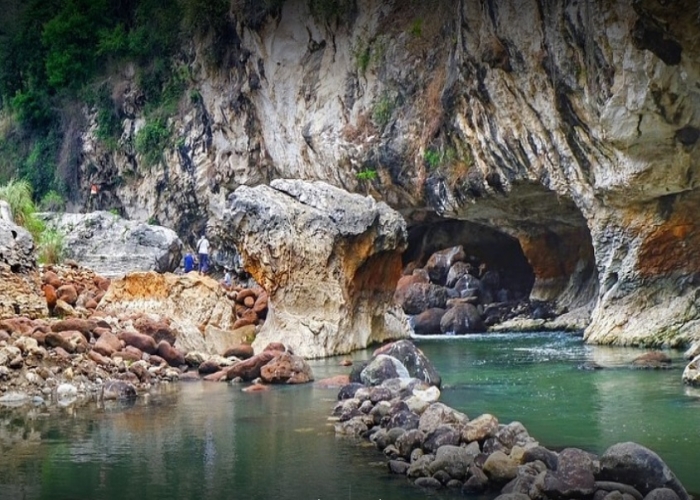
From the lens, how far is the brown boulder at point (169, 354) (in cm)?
1736

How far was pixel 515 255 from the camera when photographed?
3450 cm

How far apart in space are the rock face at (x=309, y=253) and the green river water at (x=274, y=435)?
3416 millimetres

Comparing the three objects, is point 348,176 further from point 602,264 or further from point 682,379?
point 682,379

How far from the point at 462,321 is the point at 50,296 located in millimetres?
11684

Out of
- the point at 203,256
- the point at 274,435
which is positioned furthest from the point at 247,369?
the point at 203,256

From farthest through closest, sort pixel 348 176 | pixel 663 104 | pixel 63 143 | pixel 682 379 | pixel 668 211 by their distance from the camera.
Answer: pixel 63 143
pixel 348 176
pixel 668 211
pixel 663 104
pixel 682 379

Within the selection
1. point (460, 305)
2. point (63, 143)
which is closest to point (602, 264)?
point (460, 305)

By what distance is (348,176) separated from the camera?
100 ft

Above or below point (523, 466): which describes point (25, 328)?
above

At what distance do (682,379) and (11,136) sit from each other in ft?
120

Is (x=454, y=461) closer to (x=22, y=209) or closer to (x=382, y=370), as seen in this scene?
(x=382, y=370)

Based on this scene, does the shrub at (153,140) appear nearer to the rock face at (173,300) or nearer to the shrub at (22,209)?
the shrub at (22,209)

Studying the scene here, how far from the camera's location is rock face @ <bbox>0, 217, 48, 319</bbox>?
1800 cm

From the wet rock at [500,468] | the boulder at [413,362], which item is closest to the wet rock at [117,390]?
the boulder at [413,362]
